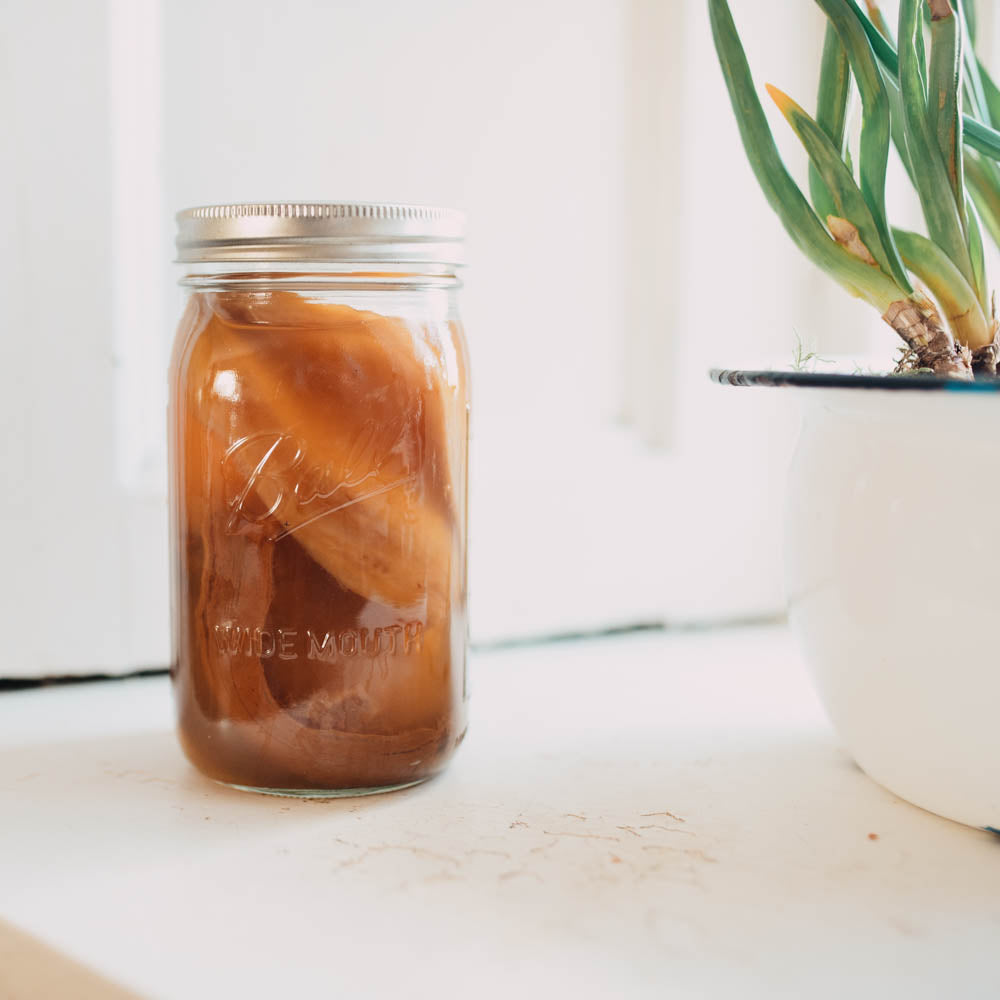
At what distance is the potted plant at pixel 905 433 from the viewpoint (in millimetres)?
382

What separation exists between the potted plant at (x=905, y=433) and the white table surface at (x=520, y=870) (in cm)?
5

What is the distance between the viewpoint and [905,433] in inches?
15.5

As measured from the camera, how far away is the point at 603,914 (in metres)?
0.37

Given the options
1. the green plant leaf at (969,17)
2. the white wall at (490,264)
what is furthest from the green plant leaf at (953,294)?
the white wall at (490,264)

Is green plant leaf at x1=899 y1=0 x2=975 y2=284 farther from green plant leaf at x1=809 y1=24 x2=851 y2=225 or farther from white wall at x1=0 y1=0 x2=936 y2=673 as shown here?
white wall at x1=0 y1=0 x2=936 y2=673

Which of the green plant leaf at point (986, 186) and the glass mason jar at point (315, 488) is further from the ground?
the green plant leaf at point (986, 186)

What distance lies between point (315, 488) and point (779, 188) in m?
0.22

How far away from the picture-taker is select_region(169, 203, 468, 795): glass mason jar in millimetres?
430

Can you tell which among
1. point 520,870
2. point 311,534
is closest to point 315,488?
point 311,534

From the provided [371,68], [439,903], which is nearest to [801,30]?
[371,68]

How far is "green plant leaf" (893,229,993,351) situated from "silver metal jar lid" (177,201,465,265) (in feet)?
0.61

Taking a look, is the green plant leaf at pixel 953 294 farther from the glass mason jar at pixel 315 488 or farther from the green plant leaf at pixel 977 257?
the glass mason jar at pixel 315 488

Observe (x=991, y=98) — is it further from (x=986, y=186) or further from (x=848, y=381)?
(x=848, y=381)

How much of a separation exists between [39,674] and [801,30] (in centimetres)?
58
